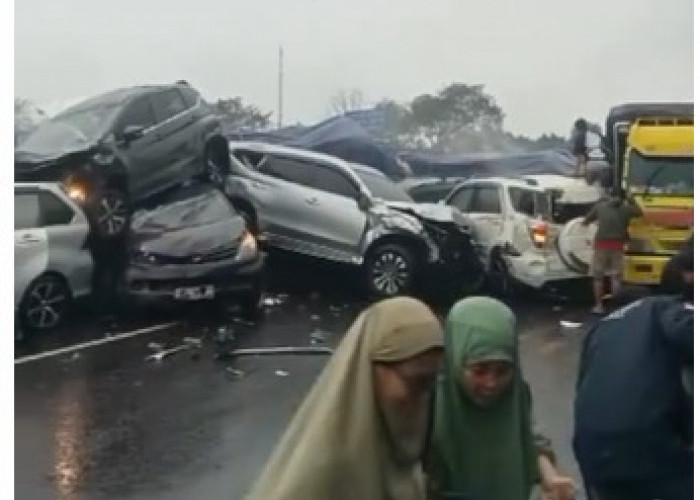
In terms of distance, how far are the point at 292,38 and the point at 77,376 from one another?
4.61ft

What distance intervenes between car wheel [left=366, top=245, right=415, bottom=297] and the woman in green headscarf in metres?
1.97

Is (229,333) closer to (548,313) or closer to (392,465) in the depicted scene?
(548,313)

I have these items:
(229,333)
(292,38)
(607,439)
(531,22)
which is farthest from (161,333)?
(607,439)

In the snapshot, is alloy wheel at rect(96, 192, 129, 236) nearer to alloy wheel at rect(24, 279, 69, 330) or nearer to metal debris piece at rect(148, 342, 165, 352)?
alloy wheel at rect(24, 279, 69, 330)

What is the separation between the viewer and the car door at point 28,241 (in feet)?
13.2

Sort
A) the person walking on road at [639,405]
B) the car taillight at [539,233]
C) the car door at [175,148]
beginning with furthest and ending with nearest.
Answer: the car taillight at [539,233] < the car door at [175,148] < the person walking on road at [639,405]

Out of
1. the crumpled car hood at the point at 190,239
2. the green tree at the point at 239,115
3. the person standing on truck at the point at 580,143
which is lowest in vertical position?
the crumpled car hood at the point at 190,239

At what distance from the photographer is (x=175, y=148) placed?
444 centimetres

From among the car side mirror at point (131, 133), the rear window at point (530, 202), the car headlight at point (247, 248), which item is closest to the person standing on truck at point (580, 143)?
the rear window at point (530, 202)

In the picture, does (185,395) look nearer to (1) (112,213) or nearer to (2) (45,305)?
(2) (45,305)

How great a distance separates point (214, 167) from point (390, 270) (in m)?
0.74

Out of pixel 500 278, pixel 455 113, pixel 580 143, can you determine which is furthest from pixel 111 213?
pixel 580 143

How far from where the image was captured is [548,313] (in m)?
4.46

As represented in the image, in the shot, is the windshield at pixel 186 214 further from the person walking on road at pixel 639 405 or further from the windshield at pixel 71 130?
the person walking on road at pixel 639 405
